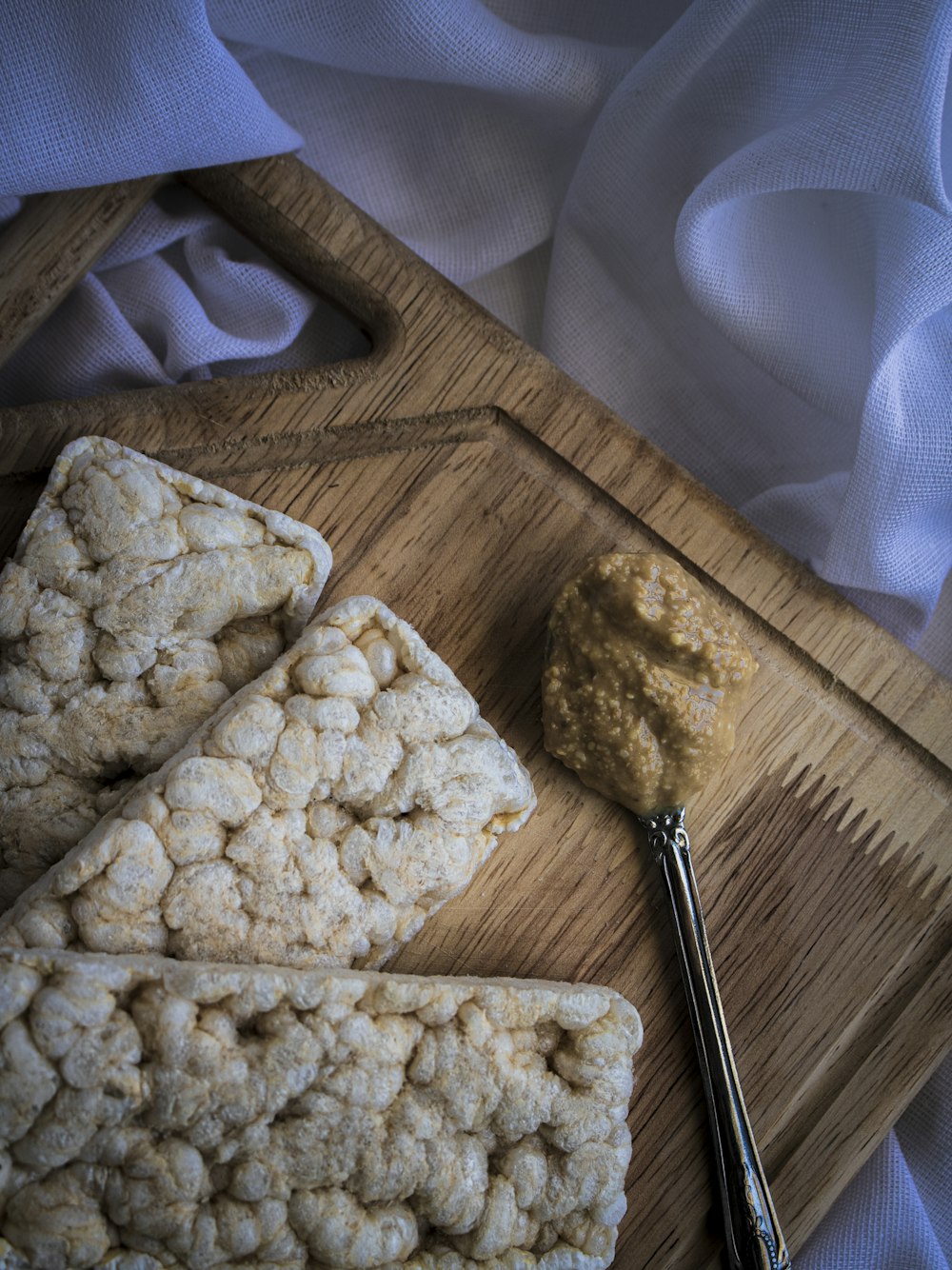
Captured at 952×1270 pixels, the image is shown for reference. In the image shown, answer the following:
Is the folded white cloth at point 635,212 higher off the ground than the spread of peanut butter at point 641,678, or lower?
higher

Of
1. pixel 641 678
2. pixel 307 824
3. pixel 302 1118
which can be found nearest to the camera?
pixel 302 1118

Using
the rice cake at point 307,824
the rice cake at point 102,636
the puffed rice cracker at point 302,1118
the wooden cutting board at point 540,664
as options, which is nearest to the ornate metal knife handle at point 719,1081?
the wooden cutting board at point 540,664

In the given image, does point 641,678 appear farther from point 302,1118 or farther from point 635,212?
point 635,212

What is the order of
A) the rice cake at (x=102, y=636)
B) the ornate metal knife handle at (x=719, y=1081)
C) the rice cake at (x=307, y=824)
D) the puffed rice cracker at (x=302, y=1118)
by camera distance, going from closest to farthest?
the puffed rice cracker at (x=302, y=1118) → the rice cake at (x=307, y=824) → the rice cake at (x=102, y=636) → the ornate metal knife handle at (x=719, y=1081)

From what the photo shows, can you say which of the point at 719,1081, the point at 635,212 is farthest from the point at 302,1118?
the point at 635,212

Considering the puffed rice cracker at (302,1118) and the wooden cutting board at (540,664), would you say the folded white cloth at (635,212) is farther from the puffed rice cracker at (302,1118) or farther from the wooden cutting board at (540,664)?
the puffed rice cracker at (302,1118)

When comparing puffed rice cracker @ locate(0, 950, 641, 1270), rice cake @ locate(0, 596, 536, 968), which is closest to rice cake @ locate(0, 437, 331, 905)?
rice cake @ locate(0, 596, 536, 968)

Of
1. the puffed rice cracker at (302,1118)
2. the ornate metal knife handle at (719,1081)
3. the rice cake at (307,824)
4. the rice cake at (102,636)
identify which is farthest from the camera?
the ornate metal knife handle at (719,1081)

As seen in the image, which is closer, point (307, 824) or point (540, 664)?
point (307, 824)
